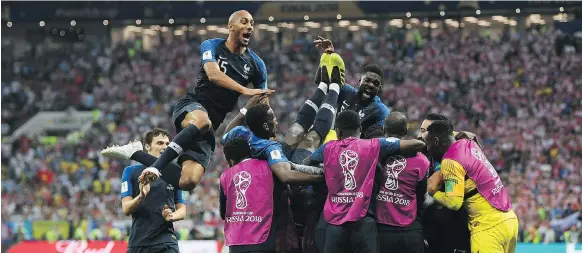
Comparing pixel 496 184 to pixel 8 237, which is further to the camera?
pixel 8 237

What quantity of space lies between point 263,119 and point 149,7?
29.1 metres

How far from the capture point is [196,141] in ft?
30.2

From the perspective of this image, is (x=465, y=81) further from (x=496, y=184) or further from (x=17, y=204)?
(x=496, y=184)

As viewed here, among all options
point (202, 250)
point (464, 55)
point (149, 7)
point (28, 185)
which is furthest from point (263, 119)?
point (149, 7)

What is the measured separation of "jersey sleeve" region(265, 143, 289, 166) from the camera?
8219 millimetres

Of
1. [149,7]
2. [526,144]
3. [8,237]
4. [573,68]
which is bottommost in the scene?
[8,237]

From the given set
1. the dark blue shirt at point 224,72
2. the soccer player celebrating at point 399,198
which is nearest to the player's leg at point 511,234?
the soccer player celebrating at point 399,198

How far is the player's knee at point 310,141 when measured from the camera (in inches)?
385

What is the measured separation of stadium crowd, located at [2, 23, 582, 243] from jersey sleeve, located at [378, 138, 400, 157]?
12.5m

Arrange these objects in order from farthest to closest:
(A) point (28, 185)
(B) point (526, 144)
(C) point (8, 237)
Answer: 1. (A) point (28, 185)
2. (B) point (526, 144)
3. (C) point (8, 237)

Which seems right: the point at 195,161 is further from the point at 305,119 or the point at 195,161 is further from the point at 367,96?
the point at 367,96

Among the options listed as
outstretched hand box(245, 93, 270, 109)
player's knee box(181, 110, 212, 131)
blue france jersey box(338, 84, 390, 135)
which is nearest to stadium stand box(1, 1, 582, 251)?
blue france jersey box(338, 84, 390, 135)

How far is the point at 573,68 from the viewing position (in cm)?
2994

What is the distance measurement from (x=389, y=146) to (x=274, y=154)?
3.15 feet
